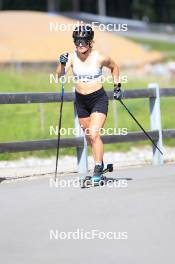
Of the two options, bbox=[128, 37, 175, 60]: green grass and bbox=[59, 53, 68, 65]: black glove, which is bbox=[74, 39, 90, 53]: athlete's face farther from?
bbox=[128, 37, 175, 60]: green grass

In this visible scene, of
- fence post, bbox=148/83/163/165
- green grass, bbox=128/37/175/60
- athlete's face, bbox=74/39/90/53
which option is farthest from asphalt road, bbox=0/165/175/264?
green grass, bbox=128/37/175/60

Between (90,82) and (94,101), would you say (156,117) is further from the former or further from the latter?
(90,82)

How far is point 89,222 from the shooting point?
7.35 m

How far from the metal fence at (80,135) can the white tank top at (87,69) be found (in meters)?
1.38

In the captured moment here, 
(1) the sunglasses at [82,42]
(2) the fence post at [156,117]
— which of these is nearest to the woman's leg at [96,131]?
(1) the sunglasses at [82,42]

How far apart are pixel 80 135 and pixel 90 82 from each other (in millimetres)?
1822

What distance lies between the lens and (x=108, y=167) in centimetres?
1011

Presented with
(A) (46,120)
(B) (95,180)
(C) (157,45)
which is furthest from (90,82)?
(C) (157,45)

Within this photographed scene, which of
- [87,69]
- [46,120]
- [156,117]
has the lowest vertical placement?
[46,120]

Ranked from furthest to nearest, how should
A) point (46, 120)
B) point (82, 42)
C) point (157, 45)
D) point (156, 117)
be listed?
point (157, 45)
point (46, 120)
point (156, 117)
point (82, 42)

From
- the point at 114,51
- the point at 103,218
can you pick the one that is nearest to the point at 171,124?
the point at 103,218

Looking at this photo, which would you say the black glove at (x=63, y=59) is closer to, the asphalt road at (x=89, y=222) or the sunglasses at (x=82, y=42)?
the sunglasses at (x=82, y=42)

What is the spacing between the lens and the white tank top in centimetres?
947

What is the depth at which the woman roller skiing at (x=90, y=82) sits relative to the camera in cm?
938
